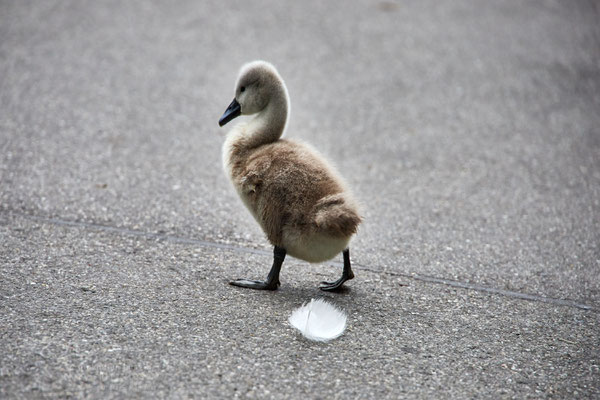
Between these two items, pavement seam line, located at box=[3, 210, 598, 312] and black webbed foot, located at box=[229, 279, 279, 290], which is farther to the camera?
pavement seam line, located at box=[3, 210, 598, 312]

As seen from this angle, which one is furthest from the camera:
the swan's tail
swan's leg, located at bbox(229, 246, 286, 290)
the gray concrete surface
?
swan's leg, located at bbox(229, 246, 286, 290)

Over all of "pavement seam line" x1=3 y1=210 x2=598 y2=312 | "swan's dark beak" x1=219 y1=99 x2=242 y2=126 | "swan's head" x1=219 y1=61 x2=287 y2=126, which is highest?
"swan's head" x1=219 y1=61 x2=287 y2=126

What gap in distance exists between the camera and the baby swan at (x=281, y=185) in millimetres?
2904

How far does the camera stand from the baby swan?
114 inches

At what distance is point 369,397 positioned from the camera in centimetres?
249

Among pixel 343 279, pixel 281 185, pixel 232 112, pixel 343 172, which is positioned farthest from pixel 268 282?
pixel 343 172

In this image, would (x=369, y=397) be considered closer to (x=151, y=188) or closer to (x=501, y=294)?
(x=501, y=294)

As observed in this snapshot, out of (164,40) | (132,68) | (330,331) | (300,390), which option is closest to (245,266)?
(330,331)

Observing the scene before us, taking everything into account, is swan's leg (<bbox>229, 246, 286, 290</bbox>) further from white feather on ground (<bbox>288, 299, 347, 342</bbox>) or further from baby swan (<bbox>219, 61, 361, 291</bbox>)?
white feather on ground (<bbox>288, 299, 347, 342</bbox>)

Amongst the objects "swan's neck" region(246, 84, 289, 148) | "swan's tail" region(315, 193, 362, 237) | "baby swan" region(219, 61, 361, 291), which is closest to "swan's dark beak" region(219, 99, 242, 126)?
"baby swan" region(219, 61, 361, 291)

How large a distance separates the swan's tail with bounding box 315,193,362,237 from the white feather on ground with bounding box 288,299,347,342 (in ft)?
1.29

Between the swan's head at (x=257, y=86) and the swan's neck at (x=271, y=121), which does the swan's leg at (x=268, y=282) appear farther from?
the swan's head at (x=257, y=86)

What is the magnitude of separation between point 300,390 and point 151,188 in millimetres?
2187

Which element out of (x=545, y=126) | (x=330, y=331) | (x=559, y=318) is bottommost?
(x=545, y=126)
